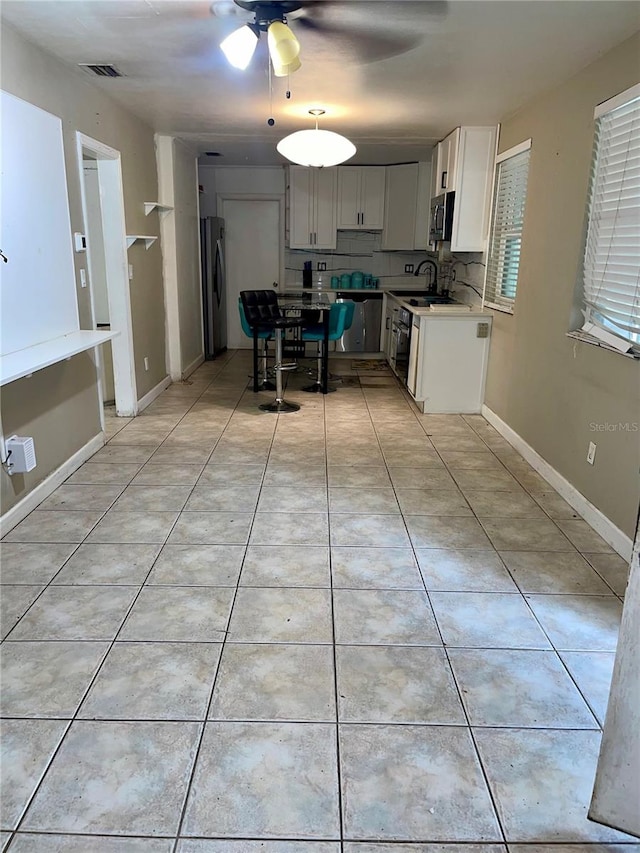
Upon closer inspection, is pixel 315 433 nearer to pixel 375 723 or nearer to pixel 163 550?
pixel 163 550

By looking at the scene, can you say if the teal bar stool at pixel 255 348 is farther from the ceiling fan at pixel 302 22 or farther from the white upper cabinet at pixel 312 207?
the ceiling fan at pixel 302 22

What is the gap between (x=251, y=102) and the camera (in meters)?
4.06

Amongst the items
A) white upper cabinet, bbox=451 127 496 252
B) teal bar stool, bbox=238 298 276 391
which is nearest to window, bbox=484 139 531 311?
white upper cabinet, bbox=451 127 496 252

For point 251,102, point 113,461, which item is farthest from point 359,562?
point 251,102

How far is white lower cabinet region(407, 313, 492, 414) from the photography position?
492 cm

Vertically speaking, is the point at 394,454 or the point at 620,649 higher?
the point at 620,649

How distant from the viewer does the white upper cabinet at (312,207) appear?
7.36 metres

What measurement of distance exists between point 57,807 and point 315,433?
3.22 m

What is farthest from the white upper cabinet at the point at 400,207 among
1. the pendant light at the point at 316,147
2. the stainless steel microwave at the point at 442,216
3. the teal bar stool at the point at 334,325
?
the pendant light at the point at 316,147

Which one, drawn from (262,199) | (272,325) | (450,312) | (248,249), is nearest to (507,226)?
(450,312)

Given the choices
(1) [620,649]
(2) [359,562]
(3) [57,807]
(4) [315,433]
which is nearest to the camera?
(1) [620,649]

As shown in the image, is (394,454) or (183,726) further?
(394,454)

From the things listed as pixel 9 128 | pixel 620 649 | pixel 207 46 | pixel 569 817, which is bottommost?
pixel 569 817

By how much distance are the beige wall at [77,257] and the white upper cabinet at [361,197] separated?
2894 millimetres
